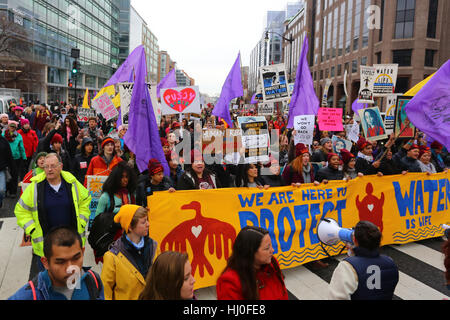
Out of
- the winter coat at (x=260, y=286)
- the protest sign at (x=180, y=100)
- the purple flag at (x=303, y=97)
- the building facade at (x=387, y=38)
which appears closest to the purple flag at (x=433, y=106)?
the winter coat at (x=260, y=286)

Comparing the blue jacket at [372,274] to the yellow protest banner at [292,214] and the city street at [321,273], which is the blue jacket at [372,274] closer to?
the city street at [321,273]

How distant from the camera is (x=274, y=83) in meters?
9.93

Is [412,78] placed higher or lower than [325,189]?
higher

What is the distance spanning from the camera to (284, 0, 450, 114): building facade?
1614 inches

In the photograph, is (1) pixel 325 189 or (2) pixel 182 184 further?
(1) pixel 325 189

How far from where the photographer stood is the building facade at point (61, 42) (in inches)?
1575

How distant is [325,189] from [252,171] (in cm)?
119

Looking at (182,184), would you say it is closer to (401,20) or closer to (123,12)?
(401,20)

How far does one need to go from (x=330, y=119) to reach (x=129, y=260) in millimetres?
9177

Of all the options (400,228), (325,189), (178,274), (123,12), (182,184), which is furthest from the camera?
(123,12)

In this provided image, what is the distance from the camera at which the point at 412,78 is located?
41438 mm

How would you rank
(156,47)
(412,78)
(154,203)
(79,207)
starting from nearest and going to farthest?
(79,207) < (154,203) < (412,78) < (156,47)

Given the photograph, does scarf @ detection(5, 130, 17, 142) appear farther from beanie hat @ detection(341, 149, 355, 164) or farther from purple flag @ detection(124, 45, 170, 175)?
beanie hat @ detection(341, 149, 355, 164)

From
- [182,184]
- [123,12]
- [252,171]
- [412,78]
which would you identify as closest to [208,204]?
[182,184]
